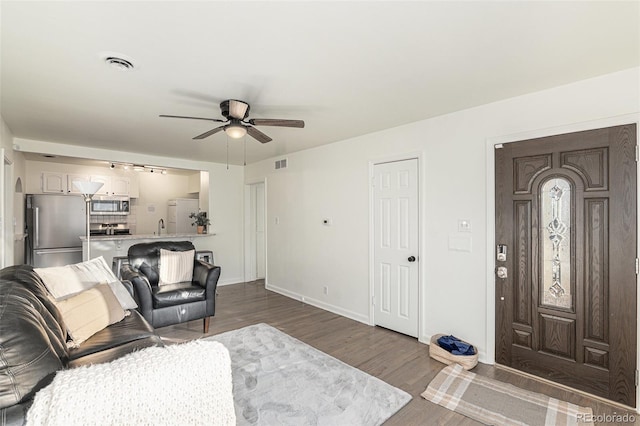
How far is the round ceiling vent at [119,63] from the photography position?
6.85 ft

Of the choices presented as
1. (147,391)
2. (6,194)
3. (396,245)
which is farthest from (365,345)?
(6,194)

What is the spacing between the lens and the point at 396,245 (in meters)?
3.76

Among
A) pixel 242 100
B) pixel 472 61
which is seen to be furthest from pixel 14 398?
pixel 472 61

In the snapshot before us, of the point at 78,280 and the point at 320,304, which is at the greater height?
the point at 78,280

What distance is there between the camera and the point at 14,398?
104cm

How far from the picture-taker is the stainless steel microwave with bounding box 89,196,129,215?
640cm

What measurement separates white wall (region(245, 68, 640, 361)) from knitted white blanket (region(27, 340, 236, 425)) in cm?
266

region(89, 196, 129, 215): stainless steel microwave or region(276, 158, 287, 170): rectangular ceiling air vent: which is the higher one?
region(276, 158, 287, 170): rectangular ceiling air vent

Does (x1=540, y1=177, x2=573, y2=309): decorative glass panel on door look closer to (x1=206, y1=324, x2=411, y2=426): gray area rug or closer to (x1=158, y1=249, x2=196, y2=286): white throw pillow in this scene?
(x1=206, y1=324, x2=411, y2=426): gray area rug

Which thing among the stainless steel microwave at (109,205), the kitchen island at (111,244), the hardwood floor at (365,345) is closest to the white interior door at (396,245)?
the hardwood floor at (365,345)

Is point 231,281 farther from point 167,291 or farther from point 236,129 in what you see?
point 236,129

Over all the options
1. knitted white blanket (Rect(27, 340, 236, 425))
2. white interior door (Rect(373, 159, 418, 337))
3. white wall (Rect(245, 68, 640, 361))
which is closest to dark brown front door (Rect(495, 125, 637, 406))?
white wall (Rect(245, 68, 640, 361))

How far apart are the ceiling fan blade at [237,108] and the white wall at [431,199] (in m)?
1.87

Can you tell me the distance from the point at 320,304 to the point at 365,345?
1469mm
